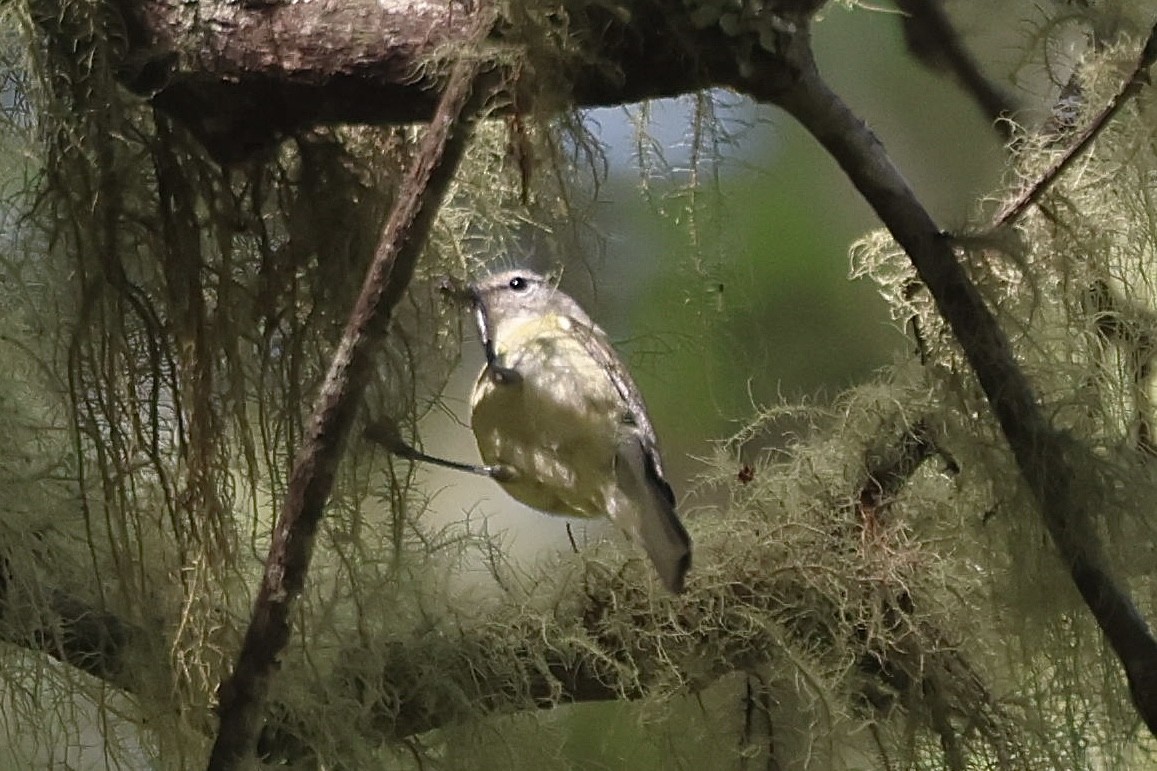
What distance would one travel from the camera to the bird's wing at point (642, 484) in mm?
824

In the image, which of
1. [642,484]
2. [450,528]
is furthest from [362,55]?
[450,528]

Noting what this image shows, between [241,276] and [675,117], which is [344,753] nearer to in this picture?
[241,276]

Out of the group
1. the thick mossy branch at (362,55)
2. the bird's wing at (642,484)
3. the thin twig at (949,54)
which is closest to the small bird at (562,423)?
the bird's wing at (642,484)

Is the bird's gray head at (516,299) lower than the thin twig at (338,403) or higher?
higher

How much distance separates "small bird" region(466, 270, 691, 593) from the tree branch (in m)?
0.25

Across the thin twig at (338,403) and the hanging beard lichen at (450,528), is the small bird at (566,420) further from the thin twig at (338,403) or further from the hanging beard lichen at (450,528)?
the thin twig at (338,403)

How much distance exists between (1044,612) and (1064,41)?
41cm

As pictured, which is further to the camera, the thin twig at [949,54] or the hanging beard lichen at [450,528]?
the thin twig at [949,54]

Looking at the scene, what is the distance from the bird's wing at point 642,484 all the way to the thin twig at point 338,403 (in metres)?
0.28

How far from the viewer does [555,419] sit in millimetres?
875

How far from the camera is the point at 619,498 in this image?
0.86 meters

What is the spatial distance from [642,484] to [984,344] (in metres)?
0.28

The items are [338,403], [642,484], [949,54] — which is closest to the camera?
[338,403]

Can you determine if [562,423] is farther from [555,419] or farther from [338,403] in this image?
[338,403]
